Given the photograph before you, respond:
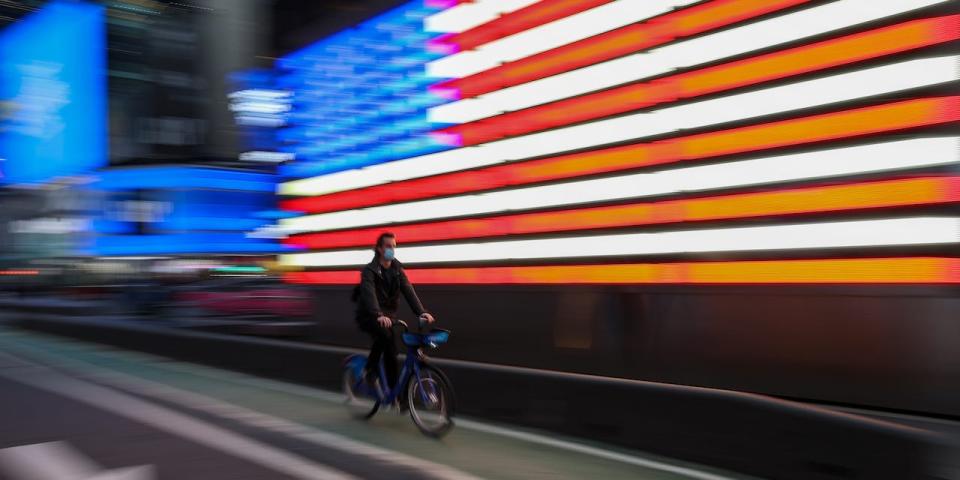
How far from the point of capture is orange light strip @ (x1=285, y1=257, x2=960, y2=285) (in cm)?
718

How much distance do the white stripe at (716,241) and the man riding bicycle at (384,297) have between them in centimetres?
250

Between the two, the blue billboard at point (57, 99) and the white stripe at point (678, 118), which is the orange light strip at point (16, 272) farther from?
the white stripe at point (678, 118)

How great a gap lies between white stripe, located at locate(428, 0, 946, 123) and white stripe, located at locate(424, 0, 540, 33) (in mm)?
975

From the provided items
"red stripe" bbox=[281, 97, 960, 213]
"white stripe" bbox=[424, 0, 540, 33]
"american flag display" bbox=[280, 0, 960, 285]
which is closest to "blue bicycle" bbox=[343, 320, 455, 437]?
"american flag display" bbox=[280, 0, 960, 285]

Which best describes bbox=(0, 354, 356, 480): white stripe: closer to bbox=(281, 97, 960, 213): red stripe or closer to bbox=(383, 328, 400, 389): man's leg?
bbox=(383, 328, 400, 389): man's leg

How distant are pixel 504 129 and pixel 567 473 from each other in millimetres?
6087

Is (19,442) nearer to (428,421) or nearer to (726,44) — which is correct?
(428,421)

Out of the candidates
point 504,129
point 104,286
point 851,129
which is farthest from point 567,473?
point 104,286

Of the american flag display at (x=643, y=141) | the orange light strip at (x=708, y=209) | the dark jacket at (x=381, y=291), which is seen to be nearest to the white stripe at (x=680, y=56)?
the american flag display at (x=643, y=141)

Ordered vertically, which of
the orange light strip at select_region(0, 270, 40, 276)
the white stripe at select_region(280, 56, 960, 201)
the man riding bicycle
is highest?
the white stripe at select_region(280, 56, 960, 201)

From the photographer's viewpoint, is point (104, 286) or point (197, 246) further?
point (197, 246)

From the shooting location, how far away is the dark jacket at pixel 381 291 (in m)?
8.87

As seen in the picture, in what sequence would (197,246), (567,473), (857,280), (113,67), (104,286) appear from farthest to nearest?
1. (113,67)
2. (197,246)
3. (104,286)
4. (857,280)
5. (567,473)

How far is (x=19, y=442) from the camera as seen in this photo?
762 centimetres
